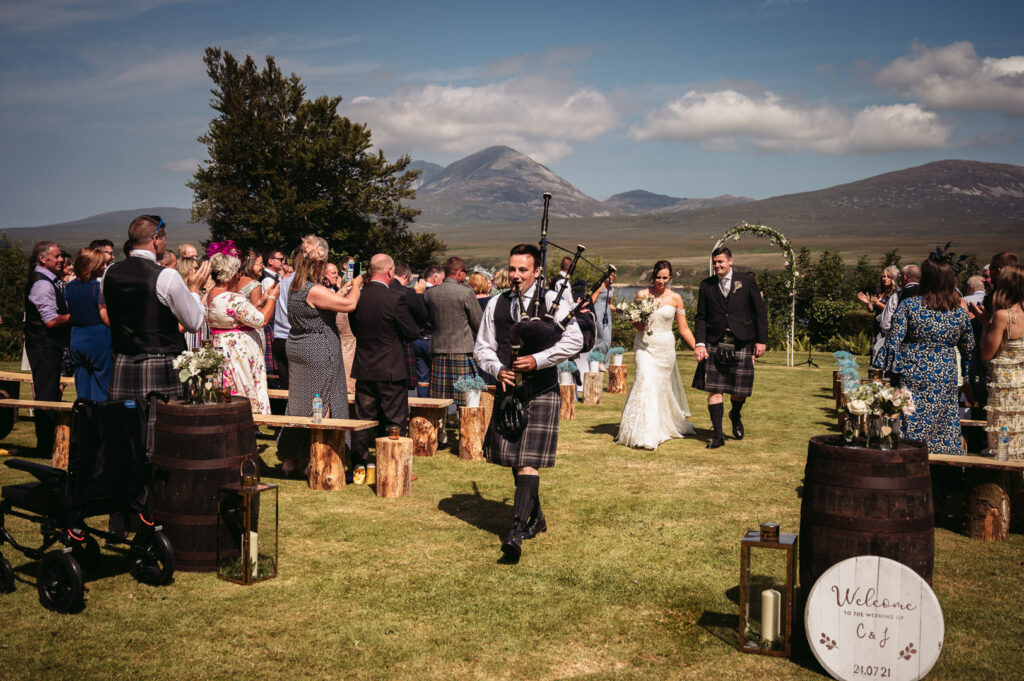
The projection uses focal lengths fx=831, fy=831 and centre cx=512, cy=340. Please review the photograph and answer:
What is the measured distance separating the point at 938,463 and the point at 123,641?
5807 mm

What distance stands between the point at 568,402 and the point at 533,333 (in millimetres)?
6797

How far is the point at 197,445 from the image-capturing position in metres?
5.60

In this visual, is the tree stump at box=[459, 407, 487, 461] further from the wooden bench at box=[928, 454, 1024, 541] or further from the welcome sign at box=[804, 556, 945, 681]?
the welcome sign at box=[804, 556, 945, 681]

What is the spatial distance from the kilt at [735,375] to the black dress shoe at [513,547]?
506 centimetres

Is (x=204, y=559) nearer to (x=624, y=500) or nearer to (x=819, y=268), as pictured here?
(x=624, y=500)

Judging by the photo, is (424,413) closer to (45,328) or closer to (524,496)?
(524,496)

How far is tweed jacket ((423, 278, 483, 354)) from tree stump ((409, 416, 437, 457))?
1093mm

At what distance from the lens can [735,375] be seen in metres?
10.5

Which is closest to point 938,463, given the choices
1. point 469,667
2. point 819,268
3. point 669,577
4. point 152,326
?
point 669,577

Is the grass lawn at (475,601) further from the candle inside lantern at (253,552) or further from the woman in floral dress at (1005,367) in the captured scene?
the woman in floral dress at (1005,367)

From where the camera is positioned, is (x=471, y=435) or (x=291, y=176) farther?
(x=291, y=176)

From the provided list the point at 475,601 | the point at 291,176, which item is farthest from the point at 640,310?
the point at 291,176

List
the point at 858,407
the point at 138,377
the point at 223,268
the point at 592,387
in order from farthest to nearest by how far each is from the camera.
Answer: the point at 592,387 → the point at 223,268 → the point at 138,377 → the point at 858,407

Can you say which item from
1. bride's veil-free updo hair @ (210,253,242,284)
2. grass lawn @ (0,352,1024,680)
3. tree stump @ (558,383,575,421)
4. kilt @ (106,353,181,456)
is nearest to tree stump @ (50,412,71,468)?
grass lawn @ (0,352,1024,680)
